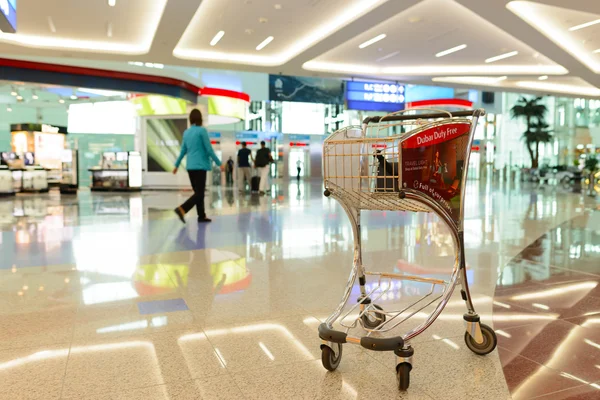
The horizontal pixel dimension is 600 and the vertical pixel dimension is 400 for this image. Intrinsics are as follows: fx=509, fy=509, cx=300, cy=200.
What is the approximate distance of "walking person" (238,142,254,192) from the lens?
15.2 metres

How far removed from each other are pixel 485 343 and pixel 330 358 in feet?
2.41

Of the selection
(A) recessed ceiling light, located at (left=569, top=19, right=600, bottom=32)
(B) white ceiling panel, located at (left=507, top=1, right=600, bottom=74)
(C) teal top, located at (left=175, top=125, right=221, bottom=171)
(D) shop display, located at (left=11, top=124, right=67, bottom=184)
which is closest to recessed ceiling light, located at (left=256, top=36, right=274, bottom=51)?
(C) teal top, located at (left=175, top=125, right=221, bottom=171)

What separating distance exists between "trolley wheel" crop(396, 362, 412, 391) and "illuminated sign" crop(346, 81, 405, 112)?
12266 millimetres

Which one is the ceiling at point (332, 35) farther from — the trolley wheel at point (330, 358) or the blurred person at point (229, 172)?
the blurred person at point (229, 172)

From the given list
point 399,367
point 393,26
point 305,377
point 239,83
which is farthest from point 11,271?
point 239,83

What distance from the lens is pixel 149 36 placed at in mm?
10289

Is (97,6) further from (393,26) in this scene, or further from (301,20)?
(393,26)

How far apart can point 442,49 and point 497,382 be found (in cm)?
1032

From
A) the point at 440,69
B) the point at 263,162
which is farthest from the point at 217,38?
the point at 440,69

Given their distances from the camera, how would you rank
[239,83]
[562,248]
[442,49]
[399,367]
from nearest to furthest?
[399,367]
[562,248]
[442,49]
[239,83]

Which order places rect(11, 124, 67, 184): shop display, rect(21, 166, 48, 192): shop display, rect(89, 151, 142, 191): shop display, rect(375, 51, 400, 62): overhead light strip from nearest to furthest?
rect(375, 51, 400, 62): overhead light strip → rect(21, 166, 48, 192): shop display → rect(89, 151, 142, 191): shop display → rect(11, 124, 67, 184): shop display

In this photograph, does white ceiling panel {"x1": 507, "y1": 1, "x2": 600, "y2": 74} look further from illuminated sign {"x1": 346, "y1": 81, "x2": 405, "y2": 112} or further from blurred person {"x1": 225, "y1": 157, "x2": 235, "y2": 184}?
blurred person {"x1": 225, "y1": 157, "x2": 235, "y2": 184}

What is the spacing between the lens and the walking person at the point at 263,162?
14422 millimetres

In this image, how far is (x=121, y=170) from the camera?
16.9m
